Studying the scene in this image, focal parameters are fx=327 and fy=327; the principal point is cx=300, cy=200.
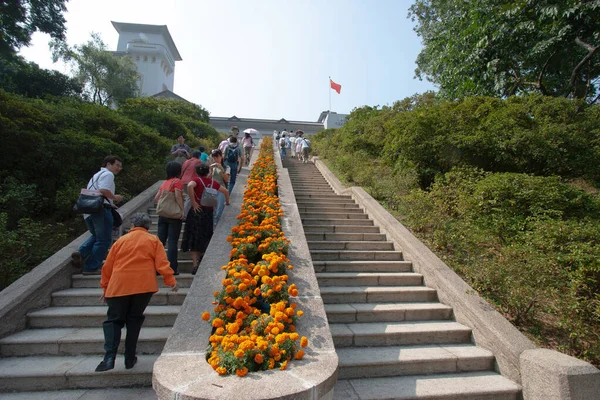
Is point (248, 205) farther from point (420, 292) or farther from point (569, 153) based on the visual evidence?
point (569, 153)

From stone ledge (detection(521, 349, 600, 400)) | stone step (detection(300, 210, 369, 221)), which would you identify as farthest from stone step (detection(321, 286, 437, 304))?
stone step (detection(300, 210, 369, 221))

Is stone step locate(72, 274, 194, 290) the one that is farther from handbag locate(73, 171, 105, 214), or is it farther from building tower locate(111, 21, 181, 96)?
building tower locate(111, 21, 181, 96)

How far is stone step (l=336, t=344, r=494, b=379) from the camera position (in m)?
3.39

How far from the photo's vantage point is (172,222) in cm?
462

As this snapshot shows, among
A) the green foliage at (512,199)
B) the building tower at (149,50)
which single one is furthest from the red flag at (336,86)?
the building tower at (149,50)

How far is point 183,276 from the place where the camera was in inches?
178

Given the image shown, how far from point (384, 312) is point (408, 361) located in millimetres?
801

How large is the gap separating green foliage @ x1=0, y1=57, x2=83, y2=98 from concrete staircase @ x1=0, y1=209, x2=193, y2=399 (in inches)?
600

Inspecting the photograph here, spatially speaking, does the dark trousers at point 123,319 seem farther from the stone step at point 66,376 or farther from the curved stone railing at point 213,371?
the curved stone railing at point 213,371

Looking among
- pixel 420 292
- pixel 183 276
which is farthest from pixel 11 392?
pixel 420 292

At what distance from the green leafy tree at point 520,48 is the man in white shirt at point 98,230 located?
11.4 metres

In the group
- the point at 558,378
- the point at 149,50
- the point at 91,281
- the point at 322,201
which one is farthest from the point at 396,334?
the point at 149,50

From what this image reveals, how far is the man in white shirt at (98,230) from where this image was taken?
4414mm

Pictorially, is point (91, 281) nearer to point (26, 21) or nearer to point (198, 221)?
point (198, 221)
